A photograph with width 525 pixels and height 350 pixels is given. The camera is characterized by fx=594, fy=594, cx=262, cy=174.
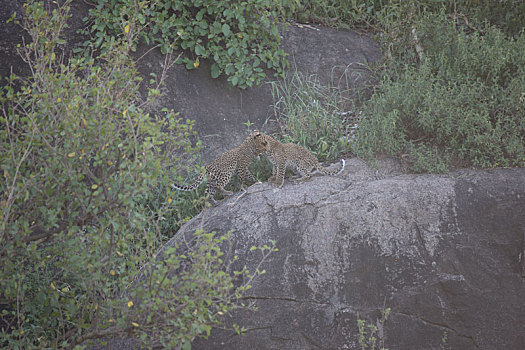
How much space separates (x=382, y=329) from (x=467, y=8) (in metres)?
6.00

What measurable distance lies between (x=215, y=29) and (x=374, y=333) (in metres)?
4.71

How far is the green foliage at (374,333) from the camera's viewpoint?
5336 millimetres

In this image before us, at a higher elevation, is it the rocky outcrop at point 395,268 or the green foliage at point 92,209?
the green foliage at point 92,209

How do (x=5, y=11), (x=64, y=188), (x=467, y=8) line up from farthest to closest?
(x=467, y=8)
(x=5, y=11)
(x=64, y=188)

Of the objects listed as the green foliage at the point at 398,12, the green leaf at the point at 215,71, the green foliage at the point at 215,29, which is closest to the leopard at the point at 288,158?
the green foliage at the point at 215,29

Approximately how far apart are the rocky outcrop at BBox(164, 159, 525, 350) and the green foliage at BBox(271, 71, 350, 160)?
161 centimetres

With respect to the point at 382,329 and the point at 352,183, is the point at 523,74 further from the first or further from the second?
the point at 382,329

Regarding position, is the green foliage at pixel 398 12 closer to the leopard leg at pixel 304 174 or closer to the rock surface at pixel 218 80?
the rock surface at pixel 218 80

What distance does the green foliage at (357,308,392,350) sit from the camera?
5.34 metres

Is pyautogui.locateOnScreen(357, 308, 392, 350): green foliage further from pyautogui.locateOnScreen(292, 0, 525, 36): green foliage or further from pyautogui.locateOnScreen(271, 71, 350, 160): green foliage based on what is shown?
pyautogui.locateOnScreen(292, 0, 525, 36): green foliage

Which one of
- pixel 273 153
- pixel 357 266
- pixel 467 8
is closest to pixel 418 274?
pixel 357 266

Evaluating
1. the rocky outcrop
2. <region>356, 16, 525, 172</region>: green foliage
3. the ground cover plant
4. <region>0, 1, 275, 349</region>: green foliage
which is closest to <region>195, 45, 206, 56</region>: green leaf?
the ground cover plant

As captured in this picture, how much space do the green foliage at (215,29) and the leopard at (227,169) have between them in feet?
5.53

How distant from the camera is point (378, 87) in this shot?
8.58 meters
